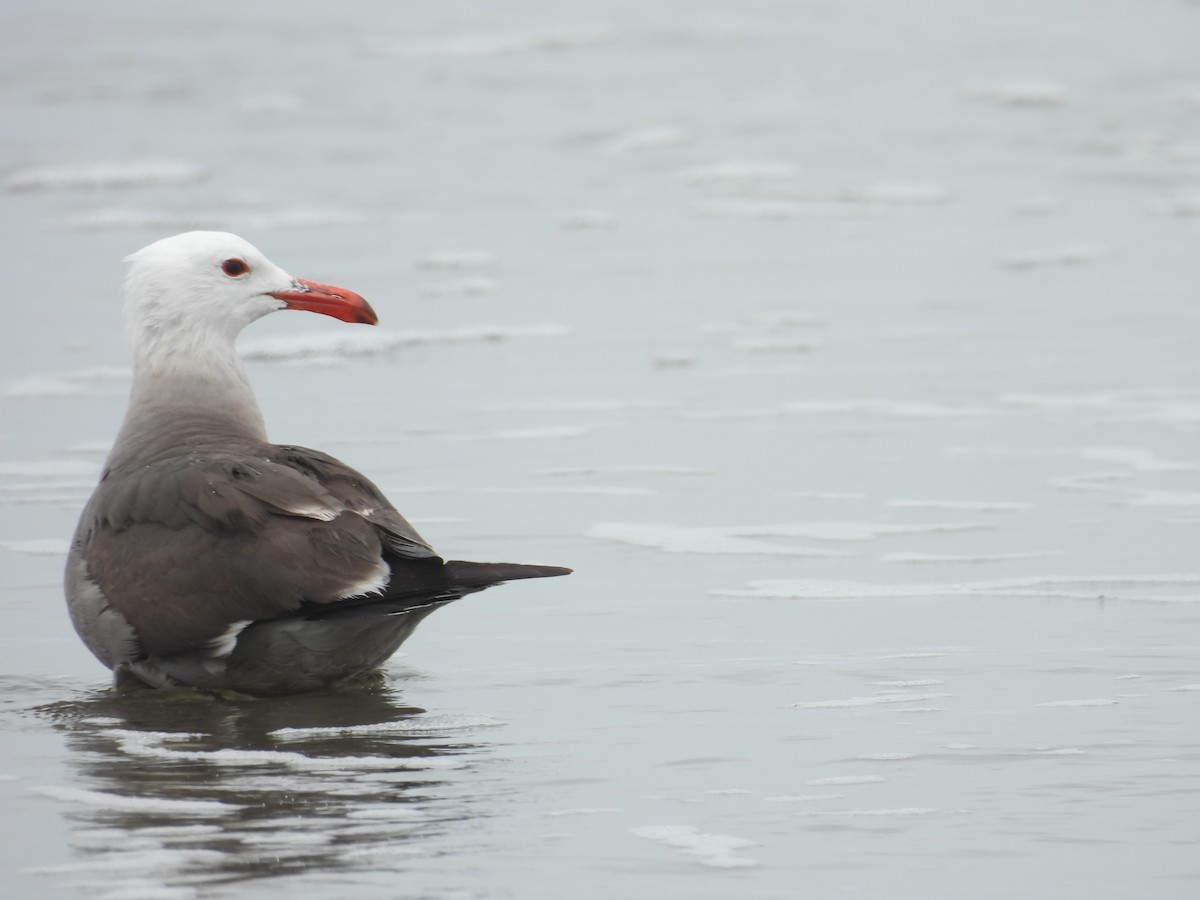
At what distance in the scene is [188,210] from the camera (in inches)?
512

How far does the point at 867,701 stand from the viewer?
14.8 ft

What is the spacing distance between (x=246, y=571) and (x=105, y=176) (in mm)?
A: 10258

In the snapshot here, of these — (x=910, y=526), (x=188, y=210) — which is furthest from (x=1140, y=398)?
(x=188, y=210)

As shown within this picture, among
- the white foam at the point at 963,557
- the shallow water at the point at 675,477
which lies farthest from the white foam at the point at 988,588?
the white foam at the point at 963,557

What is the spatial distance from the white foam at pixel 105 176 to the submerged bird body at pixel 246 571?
9.16 metres

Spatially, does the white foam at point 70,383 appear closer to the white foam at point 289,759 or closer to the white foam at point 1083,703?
the white foam at point 289,759

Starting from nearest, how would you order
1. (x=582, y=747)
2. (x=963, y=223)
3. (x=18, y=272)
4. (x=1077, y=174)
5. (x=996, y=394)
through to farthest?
(x=582, y=747), (x=996, y=394), (x=18, y=272), (x=963, y=223), (x=1077, y=174)

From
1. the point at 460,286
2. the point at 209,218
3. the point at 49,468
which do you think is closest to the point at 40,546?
the point at 49,468

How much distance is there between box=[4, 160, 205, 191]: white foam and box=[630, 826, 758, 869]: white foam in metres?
10.9

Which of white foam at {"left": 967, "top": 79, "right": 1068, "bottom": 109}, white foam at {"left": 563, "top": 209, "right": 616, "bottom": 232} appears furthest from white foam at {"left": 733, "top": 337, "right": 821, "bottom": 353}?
white foam at {"left": 967, "top": 79, "right": 1068, "bottom": 109}

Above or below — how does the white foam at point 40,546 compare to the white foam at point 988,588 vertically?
below

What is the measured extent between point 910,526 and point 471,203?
731 centimetres

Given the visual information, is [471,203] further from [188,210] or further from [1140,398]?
[1140,398]

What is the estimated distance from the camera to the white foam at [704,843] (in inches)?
138
